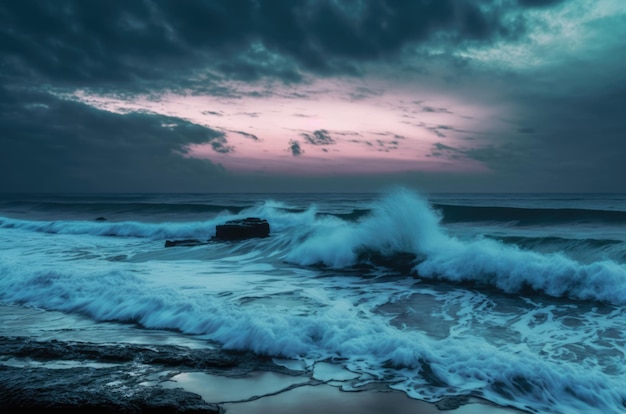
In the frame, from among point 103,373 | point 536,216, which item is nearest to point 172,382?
point 103,373

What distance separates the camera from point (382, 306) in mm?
7023

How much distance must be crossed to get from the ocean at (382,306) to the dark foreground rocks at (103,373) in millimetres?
288

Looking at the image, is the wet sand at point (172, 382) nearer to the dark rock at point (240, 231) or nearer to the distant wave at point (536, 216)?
the dark rock at point (240, 231)

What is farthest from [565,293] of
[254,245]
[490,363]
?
[254,245]

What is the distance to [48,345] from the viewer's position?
4.78 m

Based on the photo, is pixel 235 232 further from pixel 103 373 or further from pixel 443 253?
pixel 103 373

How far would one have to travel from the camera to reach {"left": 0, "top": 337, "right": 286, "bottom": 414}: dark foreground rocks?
132 inches

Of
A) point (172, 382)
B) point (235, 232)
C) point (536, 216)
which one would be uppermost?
point (536, 216)

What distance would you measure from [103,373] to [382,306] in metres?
4.12

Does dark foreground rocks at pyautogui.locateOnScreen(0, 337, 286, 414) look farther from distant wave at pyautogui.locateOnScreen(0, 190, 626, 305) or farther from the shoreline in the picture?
distant wave at pyautogui.locateOnScreen(0, 190, 626, 305)

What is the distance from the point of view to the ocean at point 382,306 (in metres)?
4.23

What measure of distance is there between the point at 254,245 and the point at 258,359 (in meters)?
9.54

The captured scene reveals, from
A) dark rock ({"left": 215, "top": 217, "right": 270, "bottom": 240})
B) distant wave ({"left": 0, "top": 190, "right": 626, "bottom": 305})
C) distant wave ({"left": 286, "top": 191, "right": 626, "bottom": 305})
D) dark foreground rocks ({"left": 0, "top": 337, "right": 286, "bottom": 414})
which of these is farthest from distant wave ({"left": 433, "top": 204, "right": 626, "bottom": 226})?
dark foreground rocks ({"left": 0, "top": 337, "right": 286, "bottom": 414})

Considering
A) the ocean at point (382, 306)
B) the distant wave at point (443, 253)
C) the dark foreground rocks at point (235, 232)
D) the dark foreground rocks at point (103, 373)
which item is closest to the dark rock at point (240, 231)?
the dark foreground rocks at point (235, 232)
